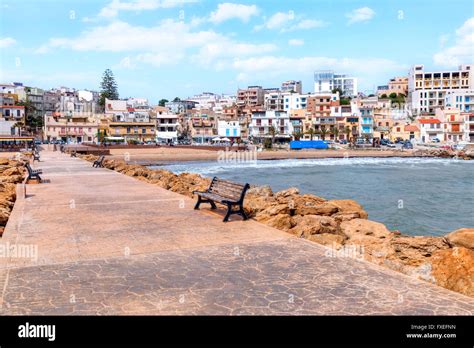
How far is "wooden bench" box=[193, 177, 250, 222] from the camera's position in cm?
1035

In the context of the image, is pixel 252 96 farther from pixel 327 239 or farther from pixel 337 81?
pixel 327 239

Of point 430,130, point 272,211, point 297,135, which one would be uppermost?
point 430,130

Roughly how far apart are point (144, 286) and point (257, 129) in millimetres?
97905

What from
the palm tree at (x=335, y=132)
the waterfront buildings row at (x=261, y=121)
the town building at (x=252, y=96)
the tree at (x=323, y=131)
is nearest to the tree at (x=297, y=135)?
the waterfront buildings row at (x=261, y=121)

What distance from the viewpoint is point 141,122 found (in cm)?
9800

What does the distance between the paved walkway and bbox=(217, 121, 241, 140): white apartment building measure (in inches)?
3623

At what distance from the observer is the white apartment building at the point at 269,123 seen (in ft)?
334

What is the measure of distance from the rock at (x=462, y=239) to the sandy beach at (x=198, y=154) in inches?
2195

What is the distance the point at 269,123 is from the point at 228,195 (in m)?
92.0

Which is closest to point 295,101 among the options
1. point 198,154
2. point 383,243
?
point 198,154

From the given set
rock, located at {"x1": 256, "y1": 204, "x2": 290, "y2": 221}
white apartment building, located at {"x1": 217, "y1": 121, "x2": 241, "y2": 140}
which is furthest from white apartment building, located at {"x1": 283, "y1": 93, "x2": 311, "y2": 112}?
rock, located at {"x1": 256, "y1": 204, "x2": 290, "y2": 221}

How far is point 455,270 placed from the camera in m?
6.32

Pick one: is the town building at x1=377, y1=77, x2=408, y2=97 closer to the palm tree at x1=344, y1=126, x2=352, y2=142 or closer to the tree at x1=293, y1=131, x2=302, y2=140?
the palm tree at x1=344, y1=126, x2=352, y2=142
